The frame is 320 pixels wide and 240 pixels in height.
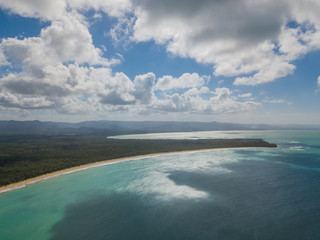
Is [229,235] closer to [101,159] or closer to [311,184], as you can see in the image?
[311,184]

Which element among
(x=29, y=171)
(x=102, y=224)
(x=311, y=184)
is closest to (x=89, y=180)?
(x=29, y=171)

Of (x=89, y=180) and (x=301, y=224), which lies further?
(x=89, y=180)

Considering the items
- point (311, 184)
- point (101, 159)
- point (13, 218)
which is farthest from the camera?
point (101, 159)

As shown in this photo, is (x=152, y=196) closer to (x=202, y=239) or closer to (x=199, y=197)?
(x=199, y=197)

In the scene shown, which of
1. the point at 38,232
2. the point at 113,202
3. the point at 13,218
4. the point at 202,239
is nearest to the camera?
the point at 202,239

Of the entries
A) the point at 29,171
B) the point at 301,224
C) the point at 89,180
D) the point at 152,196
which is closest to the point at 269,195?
the point at 301,224

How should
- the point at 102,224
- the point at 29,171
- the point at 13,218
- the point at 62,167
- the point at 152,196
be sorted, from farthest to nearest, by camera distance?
the point at 62,167
the point at 29,171
the point at 152,196
the point at 13,218
the point at 102,224
